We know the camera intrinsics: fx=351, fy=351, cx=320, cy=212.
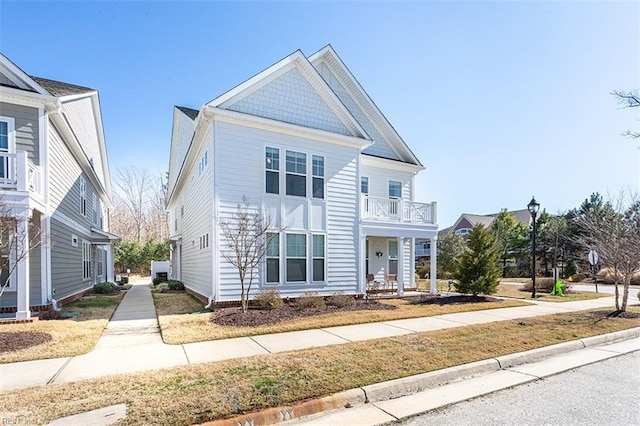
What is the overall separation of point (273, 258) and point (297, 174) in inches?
122

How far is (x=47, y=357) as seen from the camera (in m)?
6.11

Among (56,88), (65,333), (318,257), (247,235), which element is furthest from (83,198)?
(318,257)

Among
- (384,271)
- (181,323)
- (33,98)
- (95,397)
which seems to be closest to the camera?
(95,397)

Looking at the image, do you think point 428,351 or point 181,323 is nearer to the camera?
point 428,351

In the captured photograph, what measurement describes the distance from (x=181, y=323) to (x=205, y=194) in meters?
5.07

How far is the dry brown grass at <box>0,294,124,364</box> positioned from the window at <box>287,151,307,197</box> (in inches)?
269

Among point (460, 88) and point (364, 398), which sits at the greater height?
point (460, 88)

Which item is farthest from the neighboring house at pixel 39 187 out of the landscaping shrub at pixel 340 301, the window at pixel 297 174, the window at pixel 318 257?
the landscaping shrub at pixel 340 301

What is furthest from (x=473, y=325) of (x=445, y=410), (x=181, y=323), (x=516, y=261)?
(x=516, y=261)

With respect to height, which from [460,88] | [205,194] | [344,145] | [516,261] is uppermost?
[460,88]

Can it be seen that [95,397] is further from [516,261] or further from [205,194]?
[516,261]

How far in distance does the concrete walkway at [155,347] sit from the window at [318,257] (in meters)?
3.75

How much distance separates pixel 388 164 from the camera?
17047mm

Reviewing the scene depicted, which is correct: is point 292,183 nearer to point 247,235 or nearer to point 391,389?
point 247,235
